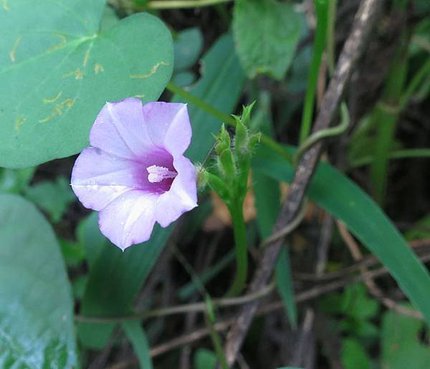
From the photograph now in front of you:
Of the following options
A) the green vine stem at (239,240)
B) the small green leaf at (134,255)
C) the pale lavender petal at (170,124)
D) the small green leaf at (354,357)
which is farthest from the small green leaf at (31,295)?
the small green leaf at (354,357)

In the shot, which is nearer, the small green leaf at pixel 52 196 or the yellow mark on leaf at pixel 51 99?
the yellow mark on leaf at pixel 51 99

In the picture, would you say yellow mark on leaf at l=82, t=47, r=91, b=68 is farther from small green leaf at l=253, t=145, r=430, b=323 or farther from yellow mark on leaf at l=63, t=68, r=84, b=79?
small green leaf at l=253, t=145, r=430, b=323

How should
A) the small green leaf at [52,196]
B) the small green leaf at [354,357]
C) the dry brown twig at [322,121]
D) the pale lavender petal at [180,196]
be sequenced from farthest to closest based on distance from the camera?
the small green leaf at [52,196] < the small green leaf at [354,357] < the dry brown twig at [322,121] < the pale lavender petal at [180,196]

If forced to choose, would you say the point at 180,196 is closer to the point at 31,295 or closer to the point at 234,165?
the point at 234,165

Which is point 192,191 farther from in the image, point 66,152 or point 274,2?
point 274,2

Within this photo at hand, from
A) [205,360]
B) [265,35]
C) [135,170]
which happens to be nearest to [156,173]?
[135,170]

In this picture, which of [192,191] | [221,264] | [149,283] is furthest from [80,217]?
[192,191]

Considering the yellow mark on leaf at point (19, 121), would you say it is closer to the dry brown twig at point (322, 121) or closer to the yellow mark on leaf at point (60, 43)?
the yellow mark on leaf at point (60, 43)
